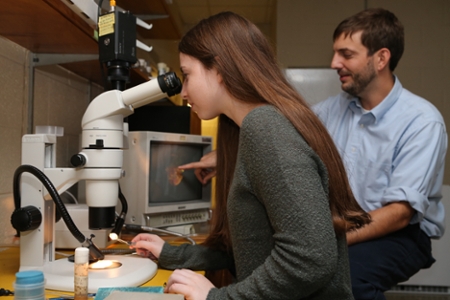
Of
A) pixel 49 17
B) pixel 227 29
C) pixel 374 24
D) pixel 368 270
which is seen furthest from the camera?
pixel 374 24

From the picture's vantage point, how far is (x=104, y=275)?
97cm

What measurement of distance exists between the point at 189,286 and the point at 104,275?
0.72ft

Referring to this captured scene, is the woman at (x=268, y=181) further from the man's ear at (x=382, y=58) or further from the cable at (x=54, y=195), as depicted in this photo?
the man's ear at (x=382, y=58)

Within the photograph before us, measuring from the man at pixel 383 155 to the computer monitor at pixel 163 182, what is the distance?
10 centimetres

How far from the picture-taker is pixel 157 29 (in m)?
2.31

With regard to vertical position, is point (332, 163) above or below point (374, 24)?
below

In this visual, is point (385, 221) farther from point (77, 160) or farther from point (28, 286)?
point (28, 286)

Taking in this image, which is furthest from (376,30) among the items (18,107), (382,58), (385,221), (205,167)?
(18,107)

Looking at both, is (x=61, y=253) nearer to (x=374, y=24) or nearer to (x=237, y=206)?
(x=237, y=206)

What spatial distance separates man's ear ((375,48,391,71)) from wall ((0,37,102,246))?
142 cm

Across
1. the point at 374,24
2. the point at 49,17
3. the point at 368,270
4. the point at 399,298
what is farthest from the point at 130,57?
the point at 399,298

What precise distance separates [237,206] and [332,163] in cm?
22

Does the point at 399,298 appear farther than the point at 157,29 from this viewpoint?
Yes

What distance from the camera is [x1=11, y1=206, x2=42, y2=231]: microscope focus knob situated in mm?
1012
